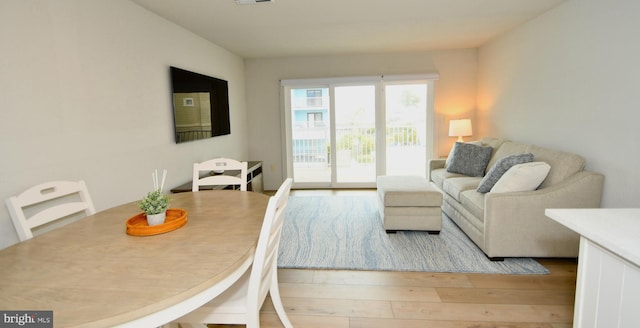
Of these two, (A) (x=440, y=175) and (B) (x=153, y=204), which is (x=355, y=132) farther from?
(B) (x=153, y=204)

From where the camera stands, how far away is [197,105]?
381 cm

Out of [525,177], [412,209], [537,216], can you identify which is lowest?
[412,209]

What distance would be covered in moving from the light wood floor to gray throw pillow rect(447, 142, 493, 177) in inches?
63.0

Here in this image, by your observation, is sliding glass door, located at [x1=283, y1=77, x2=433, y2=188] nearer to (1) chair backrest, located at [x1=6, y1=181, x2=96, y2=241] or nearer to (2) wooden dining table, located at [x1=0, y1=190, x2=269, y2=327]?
(1) chair backrest, located at [x1=6, y1=181, x2=96, y2=241]

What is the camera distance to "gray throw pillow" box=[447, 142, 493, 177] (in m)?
4.07

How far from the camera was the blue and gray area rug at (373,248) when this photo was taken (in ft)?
8.72

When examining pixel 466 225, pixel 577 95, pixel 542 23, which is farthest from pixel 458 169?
pixel 542 23

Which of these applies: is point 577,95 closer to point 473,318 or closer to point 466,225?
point 466,225

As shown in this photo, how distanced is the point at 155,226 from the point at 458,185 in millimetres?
3081

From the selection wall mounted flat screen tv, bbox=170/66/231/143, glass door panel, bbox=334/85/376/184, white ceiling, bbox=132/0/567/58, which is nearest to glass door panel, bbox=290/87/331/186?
glass door panel, bbox=334/85/376/184

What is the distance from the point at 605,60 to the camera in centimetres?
265

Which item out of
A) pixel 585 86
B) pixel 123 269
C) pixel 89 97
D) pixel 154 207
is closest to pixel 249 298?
pixel 123 269

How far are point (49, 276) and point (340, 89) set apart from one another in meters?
4.92

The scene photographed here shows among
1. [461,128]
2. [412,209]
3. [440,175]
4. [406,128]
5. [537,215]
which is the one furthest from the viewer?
[406,128]
